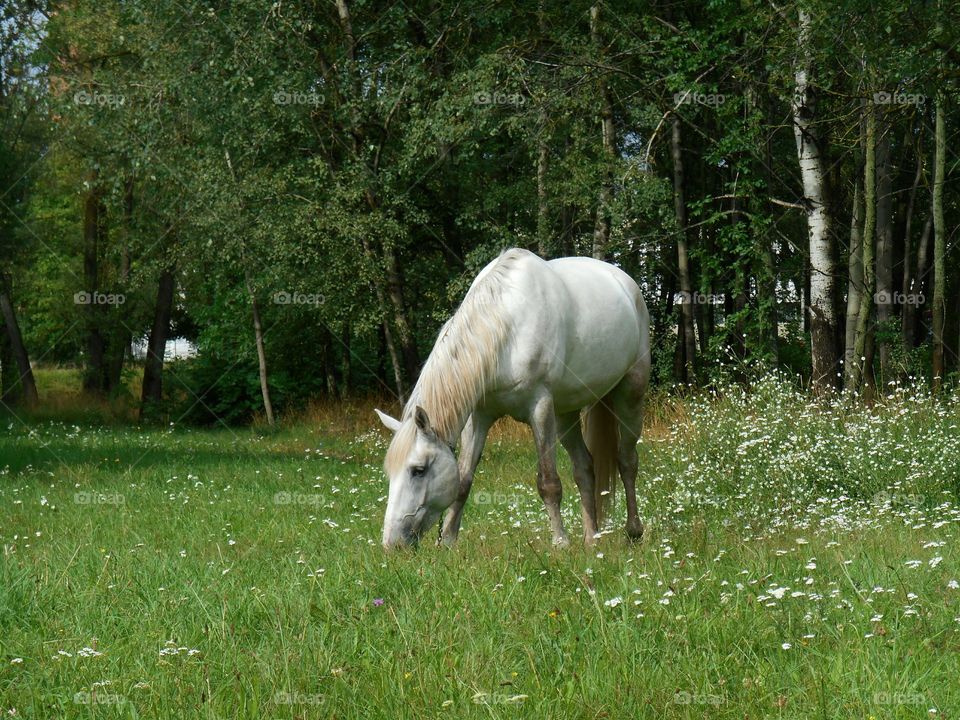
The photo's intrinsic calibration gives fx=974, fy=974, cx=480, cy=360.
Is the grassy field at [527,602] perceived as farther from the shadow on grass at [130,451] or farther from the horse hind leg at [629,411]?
the shadow on grass at [130,451]

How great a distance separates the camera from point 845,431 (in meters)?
9.07

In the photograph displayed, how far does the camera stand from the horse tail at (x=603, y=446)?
747 cm

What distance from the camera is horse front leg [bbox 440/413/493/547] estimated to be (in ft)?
20.6

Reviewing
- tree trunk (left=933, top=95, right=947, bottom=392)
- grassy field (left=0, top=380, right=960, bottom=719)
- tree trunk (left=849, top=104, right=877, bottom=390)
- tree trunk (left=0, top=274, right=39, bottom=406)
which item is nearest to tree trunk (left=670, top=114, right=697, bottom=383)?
tree trunk (left=933, top=95, right=947, bottom=392)

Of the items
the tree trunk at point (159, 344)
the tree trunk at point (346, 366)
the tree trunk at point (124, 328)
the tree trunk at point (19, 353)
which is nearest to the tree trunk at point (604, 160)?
the tree trunk at point (346, 366)

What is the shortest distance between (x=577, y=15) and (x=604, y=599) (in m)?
15.5

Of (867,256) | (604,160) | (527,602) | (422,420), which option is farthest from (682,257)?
(527,602)

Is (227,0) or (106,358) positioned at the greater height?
(227,0)

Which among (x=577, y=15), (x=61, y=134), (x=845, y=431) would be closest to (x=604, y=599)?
(x=845, y=431)

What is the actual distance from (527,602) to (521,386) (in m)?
1.96

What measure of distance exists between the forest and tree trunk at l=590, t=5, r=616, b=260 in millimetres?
54

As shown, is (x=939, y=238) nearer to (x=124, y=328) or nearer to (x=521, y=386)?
(x=521, y=386)

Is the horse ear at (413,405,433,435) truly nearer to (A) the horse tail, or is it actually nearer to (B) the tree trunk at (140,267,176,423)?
(A) the horse tail

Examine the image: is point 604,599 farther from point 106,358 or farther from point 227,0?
point 106,358
